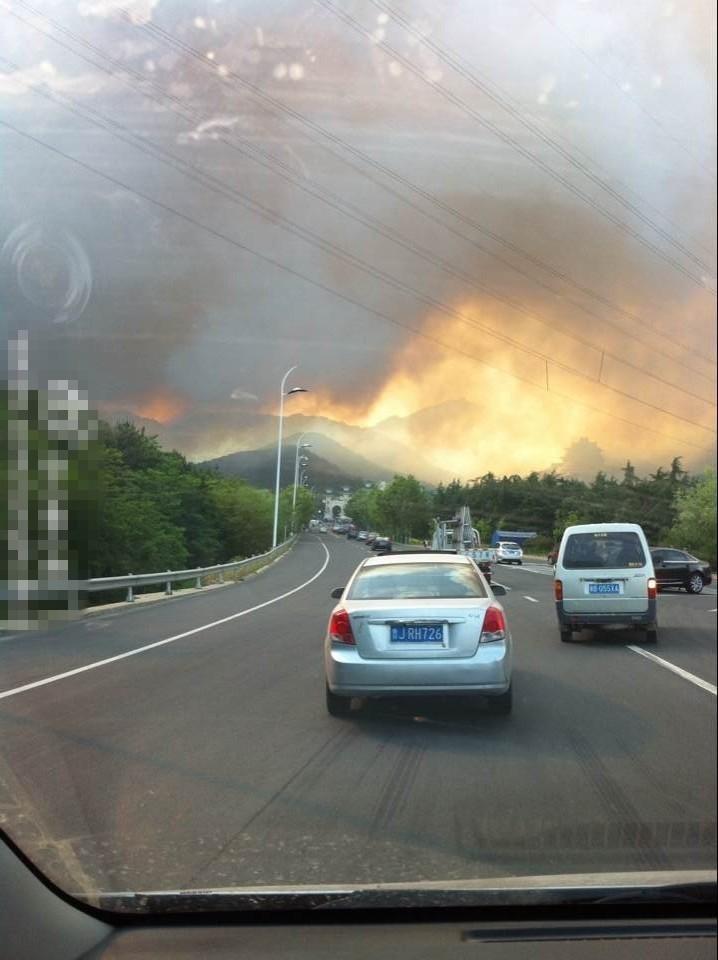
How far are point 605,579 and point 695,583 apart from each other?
0.70 m

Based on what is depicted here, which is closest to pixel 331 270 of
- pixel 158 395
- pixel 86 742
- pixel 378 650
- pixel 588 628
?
pixel 158 395

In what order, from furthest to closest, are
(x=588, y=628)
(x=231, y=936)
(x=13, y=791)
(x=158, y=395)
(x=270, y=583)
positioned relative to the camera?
1. (x=270, y=583)
2. (x=588, y=628)
3. (x=158, y=395)
4. (x=13, y=791)
5. (x=231, y=936)

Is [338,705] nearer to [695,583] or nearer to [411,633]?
[411,633]

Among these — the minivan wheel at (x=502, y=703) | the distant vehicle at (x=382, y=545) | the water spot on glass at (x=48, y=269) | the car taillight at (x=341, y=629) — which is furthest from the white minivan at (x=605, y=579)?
the water spot on glass at (x=48, y=269)

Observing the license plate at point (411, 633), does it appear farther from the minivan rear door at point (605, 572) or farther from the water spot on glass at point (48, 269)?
the water spot on glass at point (48, 269)

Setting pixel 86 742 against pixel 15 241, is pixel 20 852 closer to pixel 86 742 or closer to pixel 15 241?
pixel 86 742

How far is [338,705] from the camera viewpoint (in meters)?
5.06

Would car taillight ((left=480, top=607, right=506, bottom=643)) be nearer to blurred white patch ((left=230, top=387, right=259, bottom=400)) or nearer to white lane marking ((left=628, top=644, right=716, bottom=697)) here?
white lane marking ((left=628, top=644, right=716, bottom=697))

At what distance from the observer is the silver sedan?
473 centimetres

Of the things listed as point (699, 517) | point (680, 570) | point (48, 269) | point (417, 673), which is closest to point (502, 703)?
point (417, 673)

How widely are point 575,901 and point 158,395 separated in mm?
2831

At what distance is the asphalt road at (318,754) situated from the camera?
3.53 meters

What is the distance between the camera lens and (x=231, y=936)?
2938mm

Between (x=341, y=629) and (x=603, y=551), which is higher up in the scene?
(x=603, y=551)
